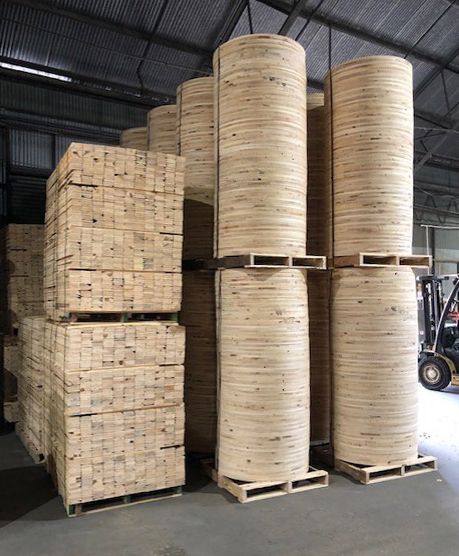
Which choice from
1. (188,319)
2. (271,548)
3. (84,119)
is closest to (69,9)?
(84,119)

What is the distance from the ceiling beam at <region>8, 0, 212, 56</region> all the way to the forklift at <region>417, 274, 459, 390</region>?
8290 mm

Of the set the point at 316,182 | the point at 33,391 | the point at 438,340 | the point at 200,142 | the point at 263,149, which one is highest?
the point at 200,142

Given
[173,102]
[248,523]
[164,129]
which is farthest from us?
[173,102]

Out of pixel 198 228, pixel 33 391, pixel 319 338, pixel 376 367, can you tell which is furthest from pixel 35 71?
pixel 376 367

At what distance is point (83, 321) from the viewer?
19.9 feet

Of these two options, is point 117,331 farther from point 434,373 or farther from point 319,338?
point 434,373

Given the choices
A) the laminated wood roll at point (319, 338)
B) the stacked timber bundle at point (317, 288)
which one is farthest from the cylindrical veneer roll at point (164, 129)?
the laminated wood roll at point (319, 338)

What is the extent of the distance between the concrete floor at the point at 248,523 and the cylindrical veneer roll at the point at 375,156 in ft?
9.88

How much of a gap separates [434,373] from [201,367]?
8.15 m

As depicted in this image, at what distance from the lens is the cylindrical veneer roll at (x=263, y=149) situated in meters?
6.18

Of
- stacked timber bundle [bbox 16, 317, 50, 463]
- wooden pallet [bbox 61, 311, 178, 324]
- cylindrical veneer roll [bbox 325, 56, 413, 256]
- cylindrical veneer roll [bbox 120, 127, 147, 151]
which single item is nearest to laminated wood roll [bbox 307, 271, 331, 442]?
cylindrical veneer roll [bbox 325, 56, 413, 256]

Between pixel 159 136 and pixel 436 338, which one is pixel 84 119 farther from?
pixel 436 338

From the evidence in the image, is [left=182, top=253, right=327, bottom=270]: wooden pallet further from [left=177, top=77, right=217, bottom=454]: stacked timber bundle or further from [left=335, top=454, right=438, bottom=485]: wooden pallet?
[left=335, top=454, right=438, bottom=485]: wooden pallet

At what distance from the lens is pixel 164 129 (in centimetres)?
819
